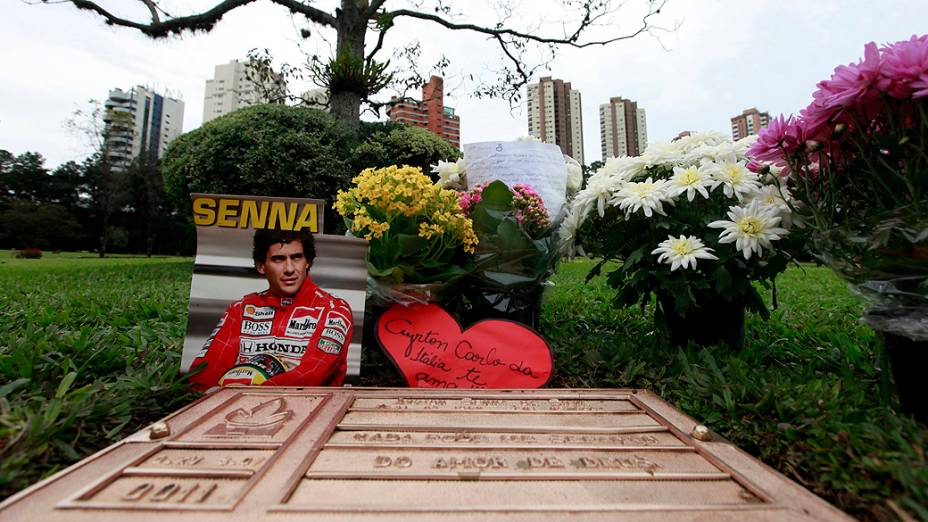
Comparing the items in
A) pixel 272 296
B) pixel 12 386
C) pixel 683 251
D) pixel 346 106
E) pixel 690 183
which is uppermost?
pixel 346 106

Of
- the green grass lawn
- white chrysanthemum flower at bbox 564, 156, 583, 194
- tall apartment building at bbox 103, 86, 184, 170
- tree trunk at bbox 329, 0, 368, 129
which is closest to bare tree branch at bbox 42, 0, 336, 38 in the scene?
tree trunk at bbox 329, 0, 368, 129

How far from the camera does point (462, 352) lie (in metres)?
1.68

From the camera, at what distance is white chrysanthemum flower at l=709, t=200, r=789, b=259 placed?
4.78 ft

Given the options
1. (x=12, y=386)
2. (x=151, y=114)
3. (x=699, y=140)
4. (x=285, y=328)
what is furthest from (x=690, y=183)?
(x=151, y=114)

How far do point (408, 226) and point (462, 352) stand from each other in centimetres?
52

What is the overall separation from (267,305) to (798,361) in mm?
2010

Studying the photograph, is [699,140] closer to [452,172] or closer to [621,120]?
[452,172]

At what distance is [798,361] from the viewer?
177 centimetres

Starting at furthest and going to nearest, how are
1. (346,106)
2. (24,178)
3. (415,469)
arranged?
(24,178)
(346,106)
(415,469)

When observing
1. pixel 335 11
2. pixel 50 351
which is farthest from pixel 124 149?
pixel 50 351

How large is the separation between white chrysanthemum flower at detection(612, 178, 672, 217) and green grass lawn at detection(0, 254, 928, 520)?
56 centimetres

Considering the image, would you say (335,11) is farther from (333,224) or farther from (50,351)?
(50,351)

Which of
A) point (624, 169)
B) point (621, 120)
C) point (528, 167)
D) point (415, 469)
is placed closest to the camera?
point (415, 469)

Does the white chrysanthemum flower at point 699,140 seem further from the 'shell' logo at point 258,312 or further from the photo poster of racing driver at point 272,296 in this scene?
the 'shell' logo at point 258,312
